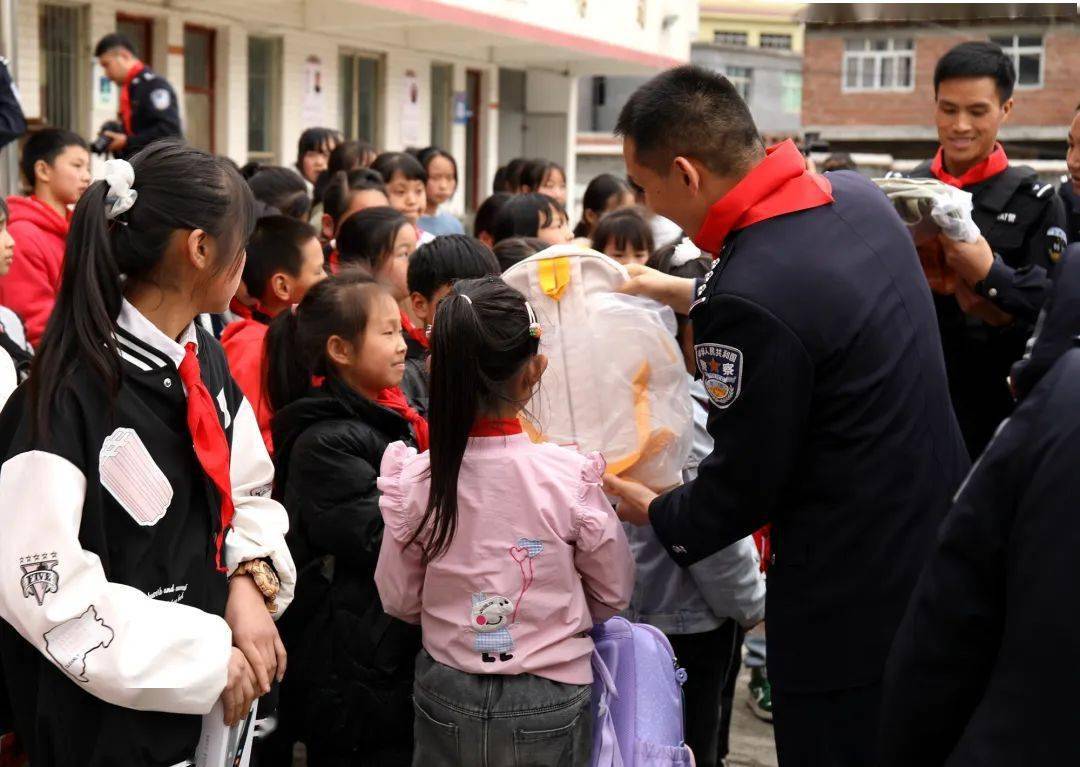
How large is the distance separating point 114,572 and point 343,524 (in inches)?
37.2

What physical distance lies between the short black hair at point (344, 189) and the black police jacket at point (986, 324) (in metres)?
2.77

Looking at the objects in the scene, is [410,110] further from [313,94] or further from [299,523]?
[299,523]

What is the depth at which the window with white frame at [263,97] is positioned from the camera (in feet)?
46.9

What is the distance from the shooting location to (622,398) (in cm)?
291

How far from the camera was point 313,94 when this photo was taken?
15.1 meters

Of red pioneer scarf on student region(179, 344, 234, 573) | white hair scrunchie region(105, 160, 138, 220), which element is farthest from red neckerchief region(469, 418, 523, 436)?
white hair scrunchie region(105, 160, 138, 220)

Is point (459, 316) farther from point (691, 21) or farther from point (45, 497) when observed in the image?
point (691, 21)

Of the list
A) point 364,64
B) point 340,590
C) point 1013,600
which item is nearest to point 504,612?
point 340,590

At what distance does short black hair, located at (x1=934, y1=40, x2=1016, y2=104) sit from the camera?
4.45 metres

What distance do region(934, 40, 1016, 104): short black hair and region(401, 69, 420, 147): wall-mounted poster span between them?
1325 centimetres

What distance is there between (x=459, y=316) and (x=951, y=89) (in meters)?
2.66

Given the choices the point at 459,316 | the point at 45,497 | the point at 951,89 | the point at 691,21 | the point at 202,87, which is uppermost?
the point at 691,21

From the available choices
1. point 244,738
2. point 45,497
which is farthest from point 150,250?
point 244,738

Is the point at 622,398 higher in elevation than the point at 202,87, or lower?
lower
